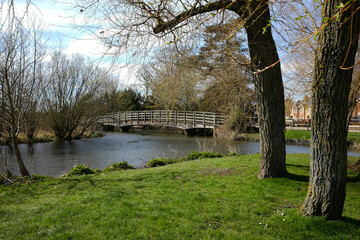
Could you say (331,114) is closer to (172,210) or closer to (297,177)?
(172,210)

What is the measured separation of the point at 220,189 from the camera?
5.10 m

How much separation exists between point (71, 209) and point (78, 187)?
5.71 feet

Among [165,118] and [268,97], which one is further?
[165,118]

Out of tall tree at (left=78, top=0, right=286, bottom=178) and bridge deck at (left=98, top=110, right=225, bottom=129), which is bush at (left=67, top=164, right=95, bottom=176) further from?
bridge deck at (left=98, top=110, right=225, bottom=129)

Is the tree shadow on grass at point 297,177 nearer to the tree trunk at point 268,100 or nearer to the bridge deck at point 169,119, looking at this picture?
the tree trunk at point 268,100

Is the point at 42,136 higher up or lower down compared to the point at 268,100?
lower down

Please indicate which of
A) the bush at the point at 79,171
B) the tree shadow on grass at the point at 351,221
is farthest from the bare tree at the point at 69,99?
the tree shadow on grass at the point at 351,221

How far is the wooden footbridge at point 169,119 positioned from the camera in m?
23.6

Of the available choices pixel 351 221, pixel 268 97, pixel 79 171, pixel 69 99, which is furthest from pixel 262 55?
pixel 69 99

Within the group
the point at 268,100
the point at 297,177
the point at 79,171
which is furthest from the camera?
the point at 79,171

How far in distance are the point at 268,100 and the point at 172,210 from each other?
3.01m

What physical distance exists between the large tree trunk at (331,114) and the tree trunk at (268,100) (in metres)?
1.99

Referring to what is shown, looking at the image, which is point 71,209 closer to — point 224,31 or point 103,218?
point 103,218

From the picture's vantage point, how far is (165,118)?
90.5 ft
